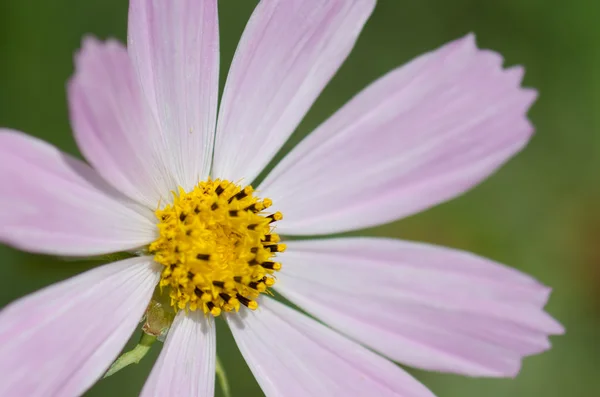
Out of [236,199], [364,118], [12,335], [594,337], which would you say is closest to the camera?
[12,335]

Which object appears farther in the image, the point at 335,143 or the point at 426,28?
the point at 426,28

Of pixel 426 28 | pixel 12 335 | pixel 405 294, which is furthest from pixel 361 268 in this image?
pixel 426 28

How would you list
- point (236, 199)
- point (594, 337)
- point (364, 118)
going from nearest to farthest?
point (236, 199) < point (364, 118) < point (594, 337)

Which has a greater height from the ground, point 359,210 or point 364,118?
point 364,118

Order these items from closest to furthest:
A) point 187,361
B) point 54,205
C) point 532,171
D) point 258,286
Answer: point 54,205
point 187,361
point 258,286
point 532,171

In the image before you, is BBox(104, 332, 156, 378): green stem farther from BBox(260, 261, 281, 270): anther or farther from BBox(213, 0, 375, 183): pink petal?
BBox(213, 0, 375, 183): pink petal

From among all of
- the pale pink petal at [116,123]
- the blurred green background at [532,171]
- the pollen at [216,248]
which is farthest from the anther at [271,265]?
the blurred green background at [532,171]

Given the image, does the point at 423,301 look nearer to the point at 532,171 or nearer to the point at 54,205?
the point at 54,205

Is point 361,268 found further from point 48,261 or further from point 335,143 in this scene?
point 48,261

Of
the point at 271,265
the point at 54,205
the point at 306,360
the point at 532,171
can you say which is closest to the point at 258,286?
the point at 271,265
